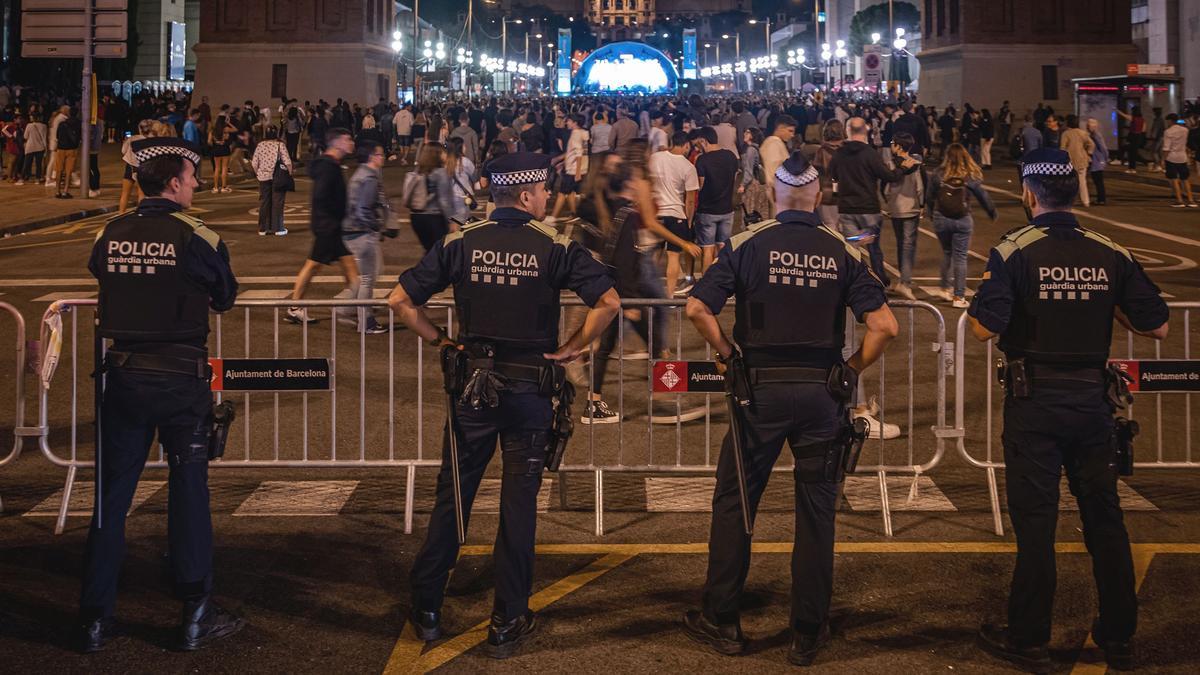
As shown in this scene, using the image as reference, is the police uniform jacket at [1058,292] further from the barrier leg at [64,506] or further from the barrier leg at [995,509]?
the barrier leg at [64,506]

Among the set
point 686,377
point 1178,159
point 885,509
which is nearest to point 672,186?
point 686,377

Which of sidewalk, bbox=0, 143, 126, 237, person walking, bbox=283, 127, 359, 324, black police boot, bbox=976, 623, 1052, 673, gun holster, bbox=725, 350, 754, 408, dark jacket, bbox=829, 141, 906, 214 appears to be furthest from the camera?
sidewalk, bbox=0, 143, 126, 237

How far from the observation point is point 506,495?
572cm

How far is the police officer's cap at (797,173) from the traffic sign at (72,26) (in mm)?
24585

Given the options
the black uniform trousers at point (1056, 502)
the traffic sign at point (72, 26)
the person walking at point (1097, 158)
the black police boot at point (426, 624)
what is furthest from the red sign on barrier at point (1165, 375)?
the traffic sign at point (72, 26)

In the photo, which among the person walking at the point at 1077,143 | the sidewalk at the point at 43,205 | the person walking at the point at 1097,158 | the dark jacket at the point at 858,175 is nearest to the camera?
the dark jacket at the point at 858,175

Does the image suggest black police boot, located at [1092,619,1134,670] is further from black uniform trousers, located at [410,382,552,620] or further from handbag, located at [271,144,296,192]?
handbag, located at [271,144,296,192]

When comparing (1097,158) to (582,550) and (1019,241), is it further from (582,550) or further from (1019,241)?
(1019,241)

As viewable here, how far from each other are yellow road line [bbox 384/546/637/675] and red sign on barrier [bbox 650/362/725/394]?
1.30m


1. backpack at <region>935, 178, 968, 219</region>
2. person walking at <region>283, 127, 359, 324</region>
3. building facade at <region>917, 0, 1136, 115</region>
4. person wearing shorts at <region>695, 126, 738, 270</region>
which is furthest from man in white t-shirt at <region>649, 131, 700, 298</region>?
building facade at <region>917, 0, 1136, 115</region>

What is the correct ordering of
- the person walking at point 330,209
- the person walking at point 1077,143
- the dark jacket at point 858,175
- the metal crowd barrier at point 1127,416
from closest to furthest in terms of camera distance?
the metal crowd barrier at point 1127,416
the person walking at point 330,209
the dark jacket at point 858,175
the person walking at point 1077,143

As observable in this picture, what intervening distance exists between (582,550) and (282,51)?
184 ft

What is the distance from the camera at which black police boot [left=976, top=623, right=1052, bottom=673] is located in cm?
546

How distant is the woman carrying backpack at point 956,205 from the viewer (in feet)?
47.2
